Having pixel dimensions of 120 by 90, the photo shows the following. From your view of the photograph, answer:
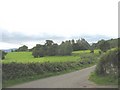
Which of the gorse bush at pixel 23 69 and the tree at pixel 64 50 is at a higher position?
the tree at pixel 64 50

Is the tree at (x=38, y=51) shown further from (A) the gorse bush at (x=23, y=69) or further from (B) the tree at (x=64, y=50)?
(A) the gorse bush at (x=23, y=69)

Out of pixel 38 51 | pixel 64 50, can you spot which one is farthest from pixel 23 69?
pixel 64 50

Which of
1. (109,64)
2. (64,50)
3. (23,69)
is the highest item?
(64,50)

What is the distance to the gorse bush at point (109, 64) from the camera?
22.6m

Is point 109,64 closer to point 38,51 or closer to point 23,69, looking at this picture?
point 23,69

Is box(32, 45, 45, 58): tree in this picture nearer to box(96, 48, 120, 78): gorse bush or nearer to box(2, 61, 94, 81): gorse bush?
box(2, 61, 94, 81): gorse bush

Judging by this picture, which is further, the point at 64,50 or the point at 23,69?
the point at 64,50

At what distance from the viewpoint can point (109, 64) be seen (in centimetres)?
2362

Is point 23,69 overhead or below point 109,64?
below

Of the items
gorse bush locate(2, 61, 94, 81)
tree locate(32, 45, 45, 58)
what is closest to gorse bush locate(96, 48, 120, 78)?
gorse bush locate(2, 61, 94, 81)

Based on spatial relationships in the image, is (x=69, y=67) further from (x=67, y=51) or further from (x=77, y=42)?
(x=77, y=42)

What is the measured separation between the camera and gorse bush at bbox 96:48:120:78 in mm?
22566

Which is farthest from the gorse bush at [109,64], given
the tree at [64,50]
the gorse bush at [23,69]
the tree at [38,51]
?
the tree at [64,50]

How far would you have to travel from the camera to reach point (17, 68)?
25.0m
